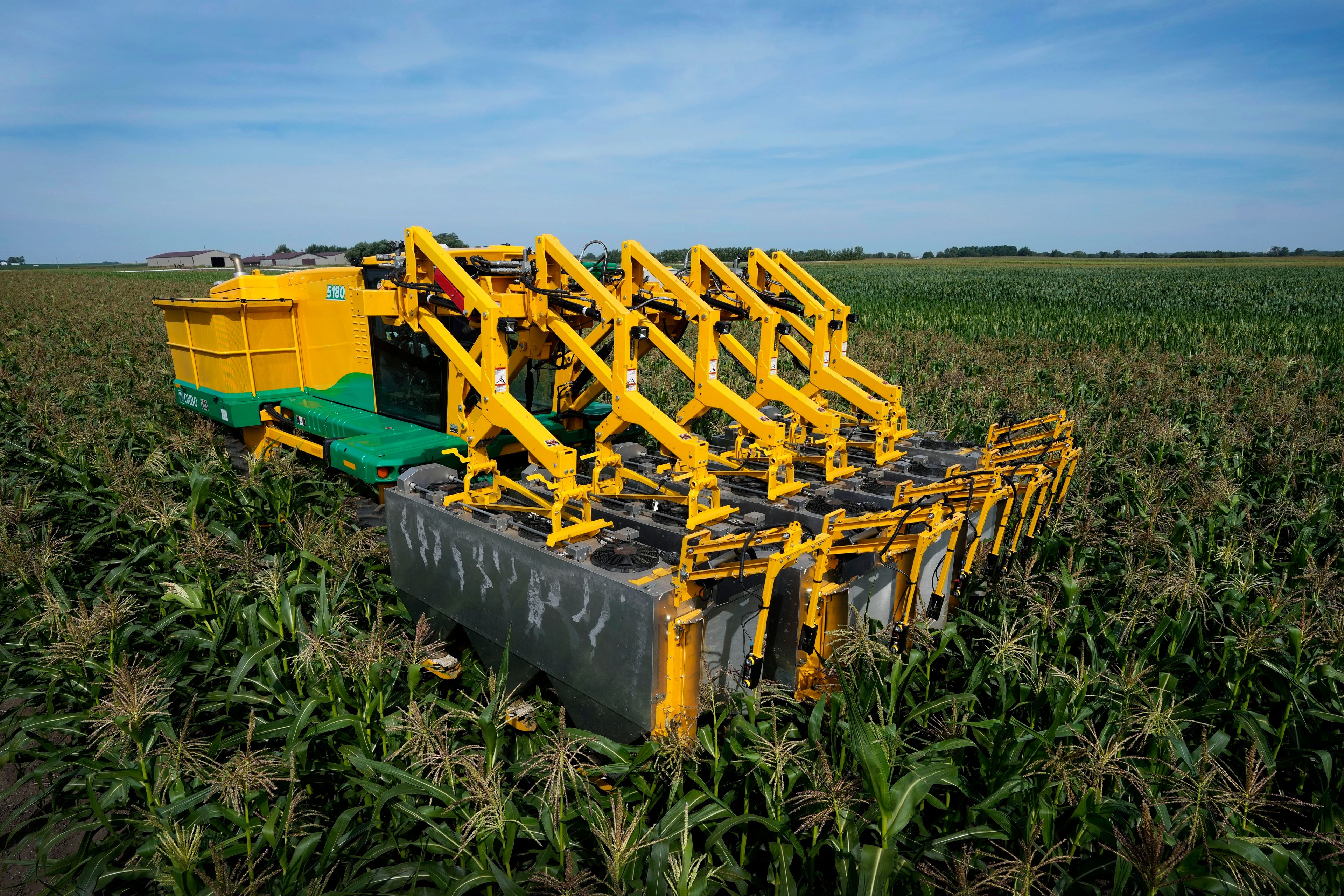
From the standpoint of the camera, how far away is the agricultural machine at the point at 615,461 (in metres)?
4.26

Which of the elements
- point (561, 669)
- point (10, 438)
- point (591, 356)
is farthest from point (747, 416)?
point (10, 438)

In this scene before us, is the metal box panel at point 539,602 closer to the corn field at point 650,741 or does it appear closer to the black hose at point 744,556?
the corn field at point 650,741

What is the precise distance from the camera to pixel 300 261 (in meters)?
12.2

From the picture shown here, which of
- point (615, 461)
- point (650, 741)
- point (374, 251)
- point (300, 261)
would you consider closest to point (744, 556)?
point (650, 741)

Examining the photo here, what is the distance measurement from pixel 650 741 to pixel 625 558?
104cm

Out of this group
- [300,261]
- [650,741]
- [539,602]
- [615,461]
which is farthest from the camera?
[300,261]

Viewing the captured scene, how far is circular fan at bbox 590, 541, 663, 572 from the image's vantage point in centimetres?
422

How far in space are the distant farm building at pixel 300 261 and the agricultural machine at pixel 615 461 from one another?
2.49 m

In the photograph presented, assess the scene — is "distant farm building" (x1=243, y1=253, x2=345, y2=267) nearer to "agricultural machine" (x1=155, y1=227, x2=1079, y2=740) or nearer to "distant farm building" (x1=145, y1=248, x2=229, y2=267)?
"agricultural machine" (x1=155, y1=227, x2=1079, y2=740)

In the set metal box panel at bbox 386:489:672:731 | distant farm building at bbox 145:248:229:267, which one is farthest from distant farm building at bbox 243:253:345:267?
distant farm building at bbox 145:248:229:267

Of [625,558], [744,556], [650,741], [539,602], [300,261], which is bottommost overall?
[650,741]

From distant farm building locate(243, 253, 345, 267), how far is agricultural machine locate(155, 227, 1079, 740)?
98.2 inches

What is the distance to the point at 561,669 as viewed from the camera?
14.7 feet

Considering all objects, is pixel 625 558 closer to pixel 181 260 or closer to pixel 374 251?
pixel 374 251
